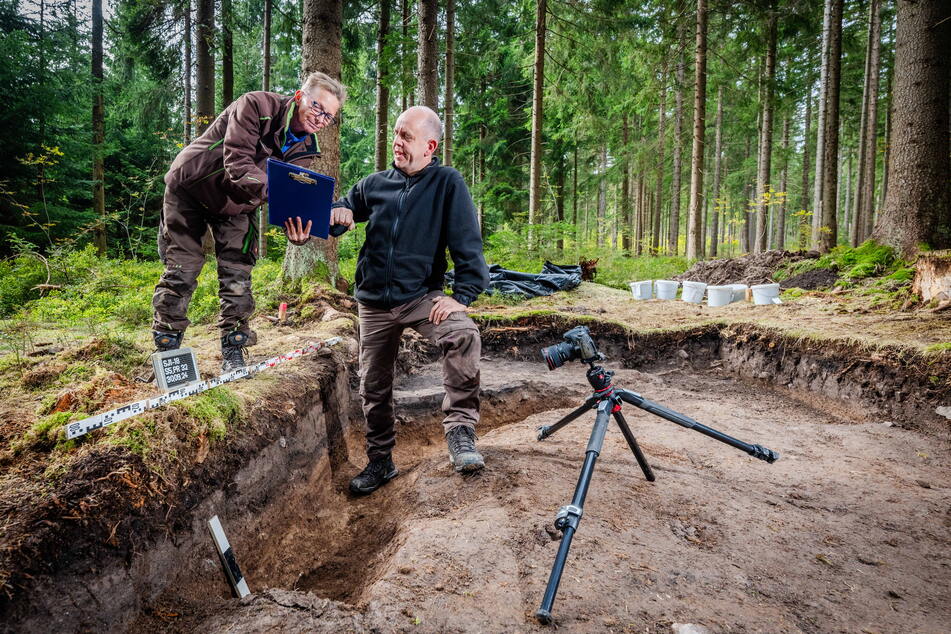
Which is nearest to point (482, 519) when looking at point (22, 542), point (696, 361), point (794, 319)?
point (22, 542)

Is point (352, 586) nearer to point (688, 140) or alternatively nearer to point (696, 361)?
point (696, 361)

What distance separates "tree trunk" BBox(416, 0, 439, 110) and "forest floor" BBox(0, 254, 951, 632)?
6106mm

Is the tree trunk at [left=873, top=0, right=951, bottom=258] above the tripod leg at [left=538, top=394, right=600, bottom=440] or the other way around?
above

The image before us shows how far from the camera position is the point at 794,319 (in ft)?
19.5

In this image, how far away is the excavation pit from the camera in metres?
1.66

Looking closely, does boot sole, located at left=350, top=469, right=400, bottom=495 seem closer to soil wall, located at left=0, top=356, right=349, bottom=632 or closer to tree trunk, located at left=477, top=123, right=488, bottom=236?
soil wall, located at left=0, top=356, right=349, bottom=632

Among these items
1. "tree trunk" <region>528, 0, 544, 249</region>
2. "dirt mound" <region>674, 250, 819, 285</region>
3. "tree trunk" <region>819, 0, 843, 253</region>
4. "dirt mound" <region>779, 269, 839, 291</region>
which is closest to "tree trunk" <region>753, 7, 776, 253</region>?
"tree trunk" <region>819, 0, 843, 253</region>

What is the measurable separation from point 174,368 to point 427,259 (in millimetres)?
1550

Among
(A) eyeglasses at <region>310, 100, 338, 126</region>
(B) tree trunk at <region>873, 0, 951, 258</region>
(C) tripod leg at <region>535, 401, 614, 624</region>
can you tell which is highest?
(B) tree trunk at <region>873, 0, 951, 258</region>

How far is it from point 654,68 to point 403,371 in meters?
14.2

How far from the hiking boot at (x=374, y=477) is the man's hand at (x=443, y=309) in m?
1.11

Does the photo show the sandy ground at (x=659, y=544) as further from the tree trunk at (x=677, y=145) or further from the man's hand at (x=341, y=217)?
the tree trunk at (x=677, y=145)

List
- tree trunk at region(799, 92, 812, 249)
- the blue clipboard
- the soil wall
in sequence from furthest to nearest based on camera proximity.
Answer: tree trunk at region(799, 92, 812, 249) < the blue clipboard < the soil wall

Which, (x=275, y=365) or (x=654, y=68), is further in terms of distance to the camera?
(x=654, y=68)
